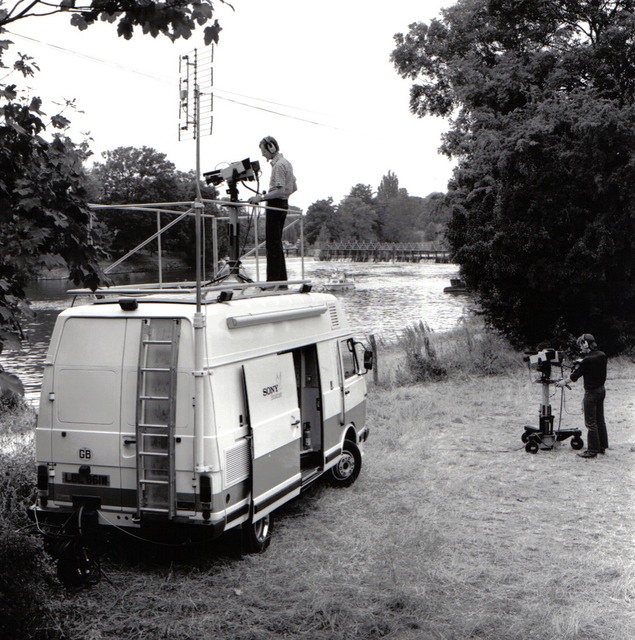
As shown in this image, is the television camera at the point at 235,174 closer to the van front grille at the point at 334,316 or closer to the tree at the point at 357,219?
the van front grille at the point at 334,316

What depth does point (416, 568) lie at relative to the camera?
7.45 m

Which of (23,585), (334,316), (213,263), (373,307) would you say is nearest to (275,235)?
(213,263)

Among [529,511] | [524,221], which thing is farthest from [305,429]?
[524,221]

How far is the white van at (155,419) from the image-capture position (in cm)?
695

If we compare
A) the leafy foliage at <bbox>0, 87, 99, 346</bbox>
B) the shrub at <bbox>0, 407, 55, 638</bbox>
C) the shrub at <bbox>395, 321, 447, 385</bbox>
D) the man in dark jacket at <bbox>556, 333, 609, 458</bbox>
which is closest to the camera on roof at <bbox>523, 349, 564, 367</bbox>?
the man in dark jacket at <bbox>556, 333, 609, 458</bbox>

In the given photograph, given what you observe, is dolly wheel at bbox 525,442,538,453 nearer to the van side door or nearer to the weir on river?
the van side door

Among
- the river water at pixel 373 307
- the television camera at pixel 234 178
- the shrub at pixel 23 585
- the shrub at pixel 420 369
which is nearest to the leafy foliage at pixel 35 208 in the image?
the shrub at pixel 23 585

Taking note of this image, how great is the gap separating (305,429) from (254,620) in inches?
141

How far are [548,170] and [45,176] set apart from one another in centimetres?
1965

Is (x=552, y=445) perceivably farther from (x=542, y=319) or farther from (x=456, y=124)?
(x=456, y=124)

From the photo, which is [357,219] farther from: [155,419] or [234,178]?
[155,419]

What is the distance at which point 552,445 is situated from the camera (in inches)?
496

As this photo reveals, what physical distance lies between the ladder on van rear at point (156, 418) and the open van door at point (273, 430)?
0.86 metres

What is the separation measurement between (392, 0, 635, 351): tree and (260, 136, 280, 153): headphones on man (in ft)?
42.1
